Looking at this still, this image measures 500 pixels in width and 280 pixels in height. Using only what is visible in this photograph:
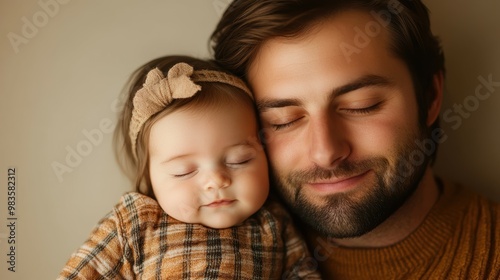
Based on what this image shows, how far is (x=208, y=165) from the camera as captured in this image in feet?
3.55

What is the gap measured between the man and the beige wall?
245mm

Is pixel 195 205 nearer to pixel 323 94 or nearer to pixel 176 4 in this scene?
pixel 323 94

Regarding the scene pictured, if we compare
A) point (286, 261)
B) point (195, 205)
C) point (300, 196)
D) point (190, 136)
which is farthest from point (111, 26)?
point (286, 261)

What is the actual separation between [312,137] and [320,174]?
11 cm

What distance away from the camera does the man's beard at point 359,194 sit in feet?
A: 3.86

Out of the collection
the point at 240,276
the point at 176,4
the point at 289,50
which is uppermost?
the point at 176,4

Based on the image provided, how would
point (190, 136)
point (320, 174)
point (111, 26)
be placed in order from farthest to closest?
point (111, 26), point (320, 174), point (190, 136)

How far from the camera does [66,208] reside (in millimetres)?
1400

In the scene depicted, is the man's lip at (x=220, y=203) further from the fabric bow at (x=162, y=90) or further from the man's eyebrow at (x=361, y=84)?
the man's eyebrow at (x=361, y=84)

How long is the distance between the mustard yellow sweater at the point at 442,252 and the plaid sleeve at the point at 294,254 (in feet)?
0.39

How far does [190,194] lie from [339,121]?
0.42 m

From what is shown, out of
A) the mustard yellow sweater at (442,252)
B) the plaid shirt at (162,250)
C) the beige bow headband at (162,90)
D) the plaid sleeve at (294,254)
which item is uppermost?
the beige bow headband at (162,90)

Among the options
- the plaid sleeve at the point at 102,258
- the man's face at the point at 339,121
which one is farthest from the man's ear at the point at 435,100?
the plaid sleeve at the point at 102,258

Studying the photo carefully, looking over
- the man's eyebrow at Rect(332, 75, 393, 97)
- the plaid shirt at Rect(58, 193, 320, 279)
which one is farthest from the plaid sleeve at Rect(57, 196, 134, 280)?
the man's eyebrow at Rect(332, 75, 393, 97)
